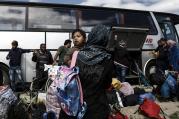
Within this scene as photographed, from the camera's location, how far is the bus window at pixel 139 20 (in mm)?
15289

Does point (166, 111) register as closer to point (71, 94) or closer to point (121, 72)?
point (121, 72)

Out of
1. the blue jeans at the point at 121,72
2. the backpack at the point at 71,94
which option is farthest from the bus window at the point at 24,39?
the backpack at the point at 71,94

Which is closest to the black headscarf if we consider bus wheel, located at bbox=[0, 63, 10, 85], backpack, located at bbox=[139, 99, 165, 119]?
backpack, located at bbox=[139, 99, 165, 119]

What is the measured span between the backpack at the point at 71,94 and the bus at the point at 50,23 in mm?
8954

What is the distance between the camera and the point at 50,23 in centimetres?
1371

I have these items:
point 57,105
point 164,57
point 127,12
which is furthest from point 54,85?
point 127,12

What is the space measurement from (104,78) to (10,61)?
28.5ft

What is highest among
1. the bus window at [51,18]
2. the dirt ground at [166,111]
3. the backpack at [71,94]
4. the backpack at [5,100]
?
the bus window at [51,18]

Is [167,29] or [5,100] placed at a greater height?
[167,29]

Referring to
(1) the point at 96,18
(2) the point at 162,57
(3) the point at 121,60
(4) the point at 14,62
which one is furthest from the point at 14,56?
(2) the point at 162,57

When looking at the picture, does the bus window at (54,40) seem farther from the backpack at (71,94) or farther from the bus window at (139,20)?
the backpack at (71,94)

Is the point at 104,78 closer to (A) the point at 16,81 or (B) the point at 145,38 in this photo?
(A) the point at 16,81

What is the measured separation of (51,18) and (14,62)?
6.59 ft

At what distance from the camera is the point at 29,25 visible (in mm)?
13391
